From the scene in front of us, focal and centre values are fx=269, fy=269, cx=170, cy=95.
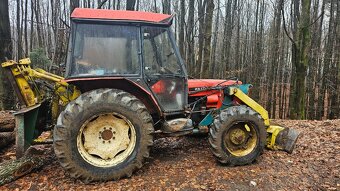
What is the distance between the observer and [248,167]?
14.1ft

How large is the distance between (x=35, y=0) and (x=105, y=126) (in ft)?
65.1

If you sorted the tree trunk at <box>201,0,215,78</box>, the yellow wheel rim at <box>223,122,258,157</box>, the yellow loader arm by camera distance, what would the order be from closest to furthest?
1. the yellow loader arm
2. the yellow wheel rim at <box>223,122,258,157</box>
3. the tree trunk at <box>201,0,215,78</box>

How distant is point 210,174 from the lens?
4.03 metres

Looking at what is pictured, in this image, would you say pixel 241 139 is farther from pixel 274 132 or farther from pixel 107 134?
pixel 107 134

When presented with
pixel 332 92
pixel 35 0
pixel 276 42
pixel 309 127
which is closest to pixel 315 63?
pixel 332 92

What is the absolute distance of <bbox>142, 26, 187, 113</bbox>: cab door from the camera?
4258mm

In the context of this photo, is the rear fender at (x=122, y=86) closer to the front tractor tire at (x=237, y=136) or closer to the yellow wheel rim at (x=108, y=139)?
the yellow wheel rim at (x=108, y=139)

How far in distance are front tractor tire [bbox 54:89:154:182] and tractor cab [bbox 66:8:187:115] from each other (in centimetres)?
32

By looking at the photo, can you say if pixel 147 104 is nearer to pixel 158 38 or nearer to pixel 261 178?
pixel 158 38

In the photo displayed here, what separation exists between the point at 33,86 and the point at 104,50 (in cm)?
141

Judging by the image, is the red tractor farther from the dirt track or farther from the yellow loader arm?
the dirt track

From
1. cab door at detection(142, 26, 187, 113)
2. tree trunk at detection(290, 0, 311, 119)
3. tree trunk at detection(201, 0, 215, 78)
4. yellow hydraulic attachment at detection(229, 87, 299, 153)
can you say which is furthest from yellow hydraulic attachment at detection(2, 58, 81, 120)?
tree trunk at detection(290, 0, 311, 119)

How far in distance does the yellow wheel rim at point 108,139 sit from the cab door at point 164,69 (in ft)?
2.42

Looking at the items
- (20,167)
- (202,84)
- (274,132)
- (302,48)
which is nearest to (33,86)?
(20,167)
